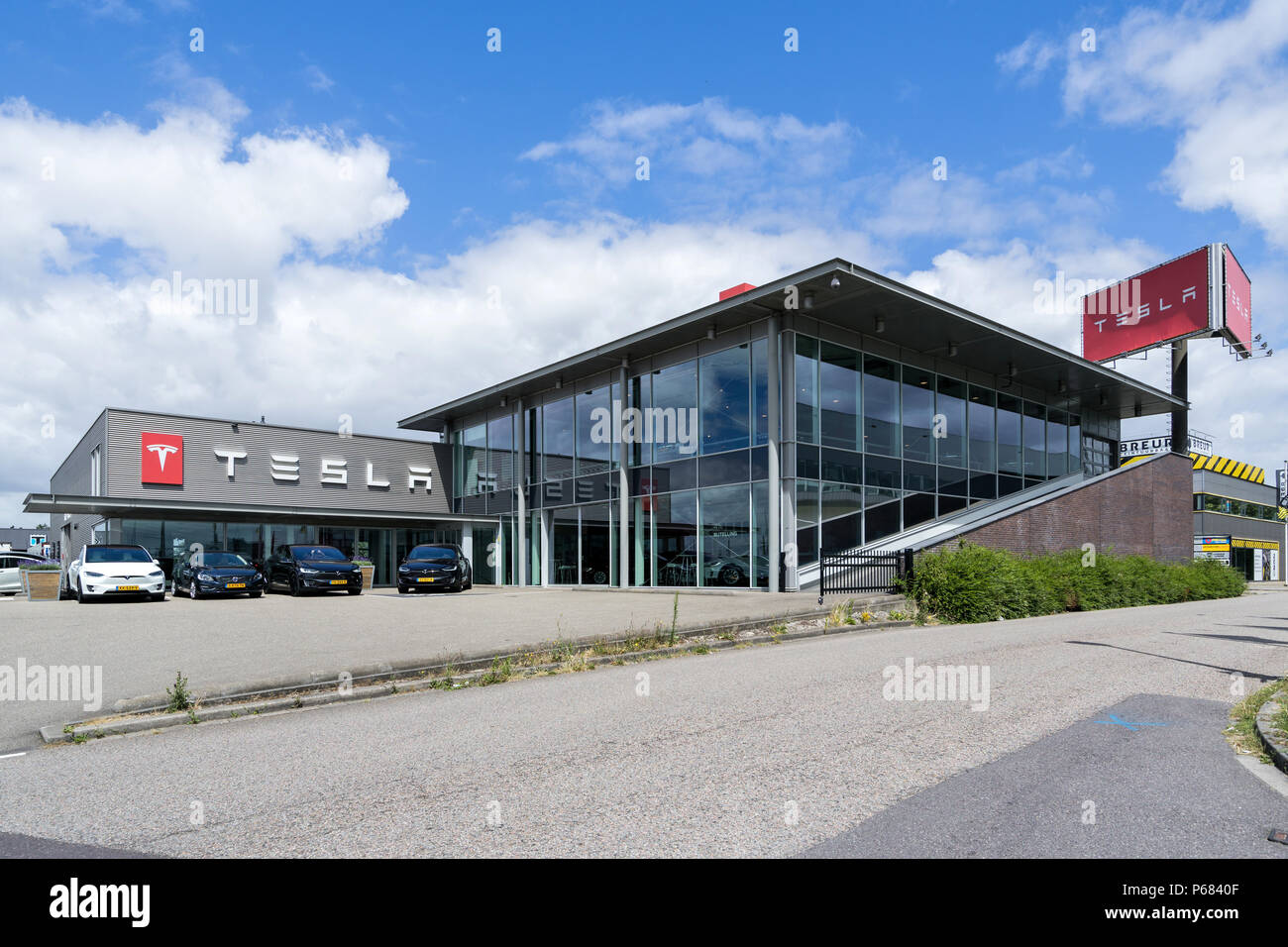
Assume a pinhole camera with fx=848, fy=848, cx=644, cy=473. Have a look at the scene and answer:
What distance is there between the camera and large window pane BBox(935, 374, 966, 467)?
26438 mm

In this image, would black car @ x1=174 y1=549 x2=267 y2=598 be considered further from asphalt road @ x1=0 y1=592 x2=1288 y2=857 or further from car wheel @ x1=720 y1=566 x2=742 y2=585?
asphalt road @ x1=0 y1=592 x2=1288 y2=857

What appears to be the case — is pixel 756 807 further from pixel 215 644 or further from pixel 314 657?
pixel 215 644

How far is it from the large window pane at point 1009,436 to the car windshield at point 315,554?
70.5 feet

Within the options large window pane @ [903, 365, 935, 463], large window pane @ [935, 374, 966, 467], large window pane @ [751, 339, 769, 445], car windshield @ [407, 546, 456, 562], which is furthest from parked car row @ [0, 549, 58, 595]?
large window pane @ [935, 374, 966, 467]

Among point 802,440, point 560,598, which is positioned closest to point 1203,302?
point 802,440

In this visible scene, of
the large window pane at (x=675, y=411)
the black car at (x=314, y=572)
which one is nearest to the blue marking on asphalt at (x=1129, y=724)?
the large window pane at (x=675, y=411)

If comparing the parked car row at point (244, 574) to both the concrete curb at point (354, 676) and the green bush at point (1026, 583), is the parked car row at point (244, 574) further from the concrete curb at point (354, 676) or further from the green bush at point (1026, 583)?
the concrete curb at point (354, 676)

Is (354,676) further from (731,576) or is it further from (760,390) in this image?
(760,390)

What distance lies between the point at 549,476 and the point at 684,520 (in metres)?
8.00

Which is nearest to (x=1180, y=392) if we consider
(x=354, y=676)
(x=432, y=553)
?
(x=432, y=553)

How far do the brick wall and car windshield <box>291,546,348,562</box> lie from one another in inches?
662

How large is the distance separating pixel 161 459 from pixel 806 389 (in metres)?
22.2

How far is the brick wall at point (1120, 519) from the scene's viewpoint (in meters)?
23.1
